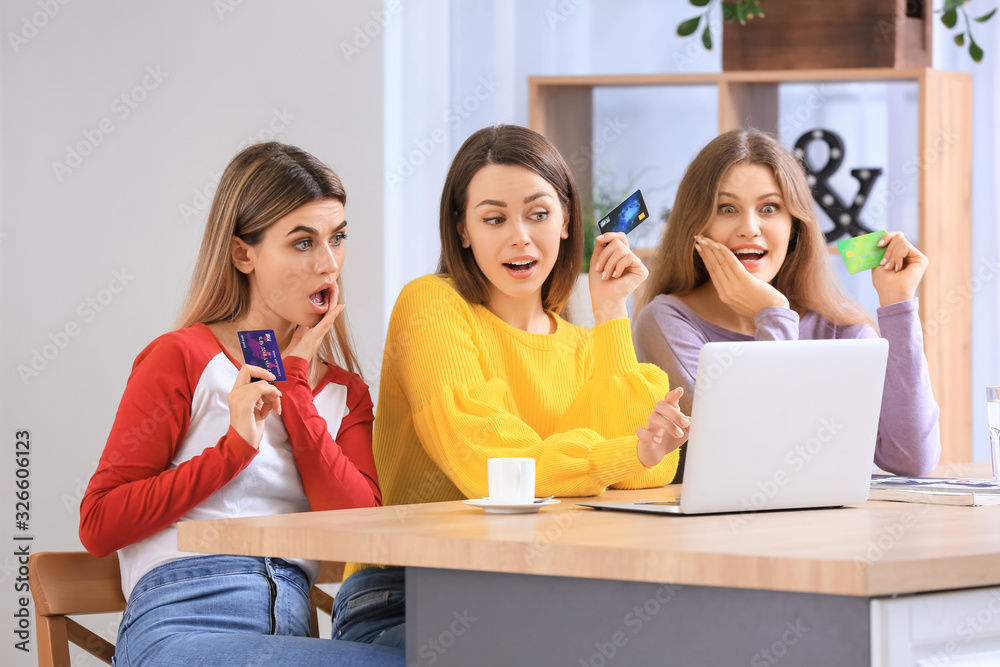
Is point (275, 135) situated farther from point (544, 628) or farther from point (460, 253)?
point (544, 628)

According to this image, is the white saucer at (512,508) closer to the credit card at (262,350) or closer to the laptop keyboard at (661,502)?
the laptop keyboard at (661,502)

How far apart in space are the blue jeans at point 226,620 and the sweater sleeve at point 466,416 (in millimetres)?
293

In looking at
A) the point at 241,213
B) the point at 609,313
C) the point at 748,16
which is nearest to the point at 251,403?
the point at 241,213

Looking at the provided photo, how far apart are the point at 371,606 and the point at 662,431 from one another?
1.61 feet

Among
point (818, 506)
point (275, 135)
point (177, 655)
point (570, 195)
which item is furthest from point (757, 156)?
point (177, 655)

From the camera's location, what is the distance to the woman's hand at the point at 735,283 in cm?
188

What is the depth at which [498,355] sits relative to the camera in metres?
1.69

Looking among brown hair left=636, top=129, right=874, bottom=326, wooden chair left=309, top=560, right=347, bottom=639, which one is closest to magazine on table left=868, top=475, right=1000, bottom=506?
brown hair left=636, top=129, right=874, bottom=326

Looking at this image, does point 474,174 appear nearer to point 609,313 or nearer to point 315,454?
point 609,313

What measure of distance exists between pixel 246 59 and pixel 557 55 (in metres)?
1.47

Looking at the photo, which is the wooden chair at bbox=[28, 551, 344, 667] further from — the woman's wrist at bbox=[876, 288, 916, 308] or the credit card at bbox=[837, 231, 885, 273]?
the woman's wrist at bbox=[876, 288, 916, 308]

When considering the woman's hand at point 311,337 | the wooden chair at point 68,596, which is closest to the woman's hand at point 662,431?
the woman's hand at point 311,337

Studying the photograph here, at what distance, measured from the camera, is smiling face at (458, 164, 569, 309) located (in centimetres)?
170

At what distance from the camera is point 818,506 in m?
1.26
